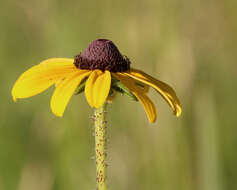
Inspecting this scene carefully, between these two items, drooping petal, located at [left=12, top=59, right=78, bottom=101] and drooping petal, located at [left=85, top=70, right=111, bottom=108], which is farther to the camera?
drooping petal, located at [left=12, top=59, right=78, bottom=101]

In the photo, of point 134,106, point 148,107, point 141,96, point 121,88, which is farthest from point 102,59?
point 134,106

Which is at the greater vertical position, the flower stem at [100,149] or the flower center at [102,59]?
the flower center at [102,59]

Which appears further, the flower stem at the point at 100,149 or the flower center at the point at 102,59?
the flower center at the point at 102,59

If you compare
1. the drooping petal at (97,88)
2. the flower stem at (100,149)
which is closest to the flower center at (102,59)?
the drooping petal at (97,88)

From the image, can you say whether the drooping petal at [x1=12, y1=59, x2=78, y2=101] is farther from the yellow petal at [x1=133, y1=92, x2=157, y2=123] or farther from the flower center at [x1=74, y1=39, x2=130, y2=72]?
the yellow petal at [x1=133, y1=92, x2=157, y2=123]

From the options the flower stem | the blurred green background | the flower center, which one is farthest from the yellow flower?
the blurred green background

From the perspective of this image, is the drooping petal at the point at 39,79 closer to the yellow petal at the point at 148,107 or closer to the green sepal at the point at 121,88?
the green sepal at the point at 121,88

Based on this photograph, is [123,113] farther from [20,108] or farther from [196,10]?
[196,10]
